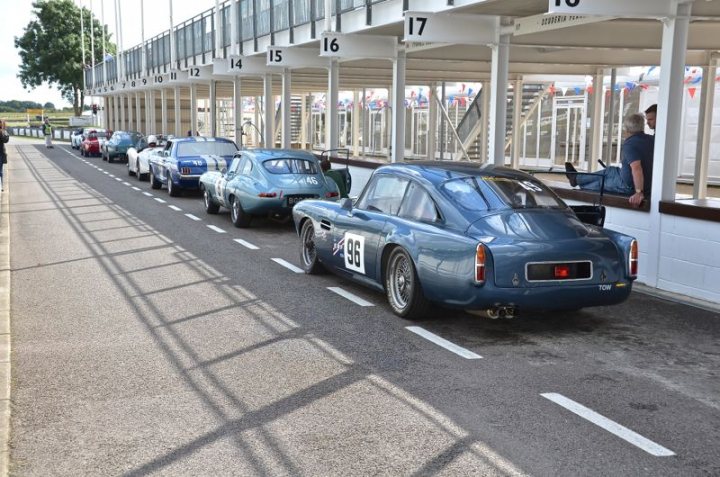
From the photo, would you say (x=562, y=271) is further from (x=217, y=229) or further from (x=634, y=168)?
(x=217, y=229)

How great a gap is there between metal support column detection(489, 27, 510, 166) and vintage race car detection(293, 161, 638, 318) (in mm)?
5661

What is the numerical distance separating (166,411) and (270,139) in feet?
76.2

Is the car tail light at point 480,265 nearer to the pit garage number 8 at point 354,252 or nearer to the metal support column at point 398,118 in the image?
the pit garage number 8 at point 354,252

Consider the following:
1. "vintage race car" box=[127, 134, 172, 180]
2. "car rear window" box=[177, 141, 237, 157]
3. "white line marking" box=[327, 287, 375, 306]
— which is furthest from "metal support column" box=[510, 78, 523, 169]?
"white line marking" box=[327, 287, 375, 306]

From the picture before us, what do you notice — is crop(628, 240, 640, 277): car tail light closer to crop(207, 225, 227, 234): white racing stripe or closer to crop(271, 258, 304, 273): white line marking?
crop(271, 258, 304, 273): white line marking

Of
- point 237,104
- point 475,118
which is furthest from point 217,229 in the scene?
point 475,118

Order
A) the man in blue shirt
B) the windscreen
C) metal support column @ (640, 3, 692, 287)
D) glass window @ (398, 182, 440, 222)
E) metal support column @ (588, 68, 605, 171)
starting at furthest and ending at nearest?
metal support column @ (588, 68, 605, 171) < the man in blue shirt < metal support column @ (640, 3, 692, 287) < glass window @ (398, 182, 440, 222) < the windscreen

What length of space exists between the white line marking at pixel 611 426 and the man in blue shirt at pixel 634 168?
5.29m

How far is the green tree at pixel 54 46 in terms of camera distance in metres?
101

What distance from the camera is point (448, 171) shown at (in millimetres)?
8328

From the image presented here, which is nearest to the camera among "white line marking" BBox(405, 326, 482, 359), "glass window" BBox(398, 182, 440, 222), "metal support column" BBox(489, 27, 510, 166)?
"white line marking" BBox(405, 326, 482, 359)

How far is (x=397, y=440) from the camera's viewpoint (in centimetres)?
493

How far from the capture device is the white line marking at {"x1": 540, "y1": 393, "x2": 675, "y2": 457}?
A: 15.8 feet

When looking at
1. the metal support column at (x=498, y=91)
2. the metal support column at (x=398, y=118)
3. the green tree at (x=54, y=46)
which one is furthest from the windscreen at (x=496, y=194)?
the green tree at (x=54, y=46)
